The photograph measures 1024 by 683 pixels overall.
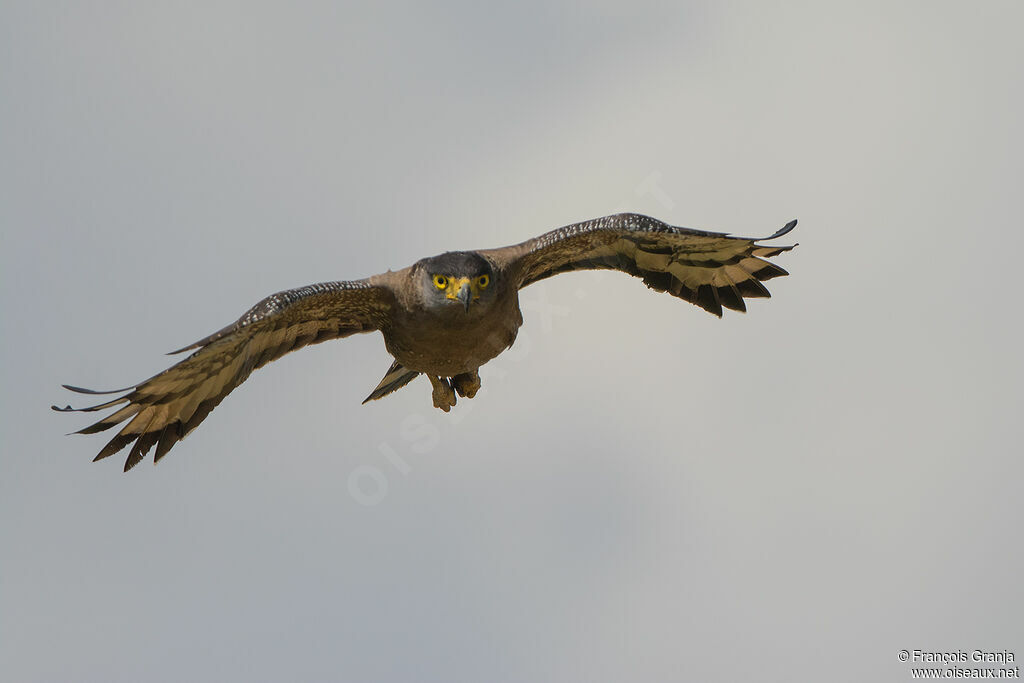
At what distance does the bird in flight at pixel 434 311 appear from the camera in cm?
1238

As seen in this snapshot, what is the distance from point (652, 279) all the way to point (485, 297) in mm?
2705

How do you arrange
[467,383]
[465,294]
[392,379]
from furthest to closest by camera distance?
[392,379] < [467,383] < [465,294]

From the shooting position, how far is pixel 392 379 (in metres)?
14.4

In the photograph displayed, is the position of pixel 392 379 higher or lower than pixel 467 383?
higher

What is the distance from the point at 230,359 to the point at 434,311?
7.01ft

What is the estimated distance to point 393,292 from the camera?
515 inches

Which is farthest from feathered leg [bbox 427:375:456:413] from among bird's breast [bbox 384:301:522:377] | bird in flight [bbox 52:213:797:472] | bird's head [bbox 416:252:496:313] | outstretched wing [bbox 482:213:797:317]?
bird's head [bbox 416:252:496:313]

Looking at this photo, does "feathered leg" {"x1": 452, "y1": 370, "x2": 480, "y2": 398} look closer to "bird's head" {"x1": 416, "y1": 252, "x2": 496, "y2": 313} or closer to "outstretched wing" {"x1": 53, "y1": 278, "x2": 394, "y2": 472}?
"outstretched wing" {"x1": 53, "y1": 278, "x2": 394, "y2": 472}

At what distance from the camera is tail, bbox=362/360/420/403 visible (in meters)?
14.4

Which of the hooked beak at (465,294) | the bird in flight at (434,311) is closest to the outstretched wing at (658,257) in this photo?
the bird in flight at (434,311)

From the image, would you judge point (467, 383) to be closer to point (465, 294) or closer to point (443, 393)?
point (443, 393)

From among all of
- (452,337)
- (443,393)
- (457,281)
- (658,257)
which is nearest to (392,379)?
(443,393)

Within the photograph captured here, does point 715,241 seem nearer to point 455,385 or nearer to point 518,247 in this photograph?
point 518,247

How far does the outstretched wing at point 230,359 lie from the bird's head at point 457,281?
28.5 inches
